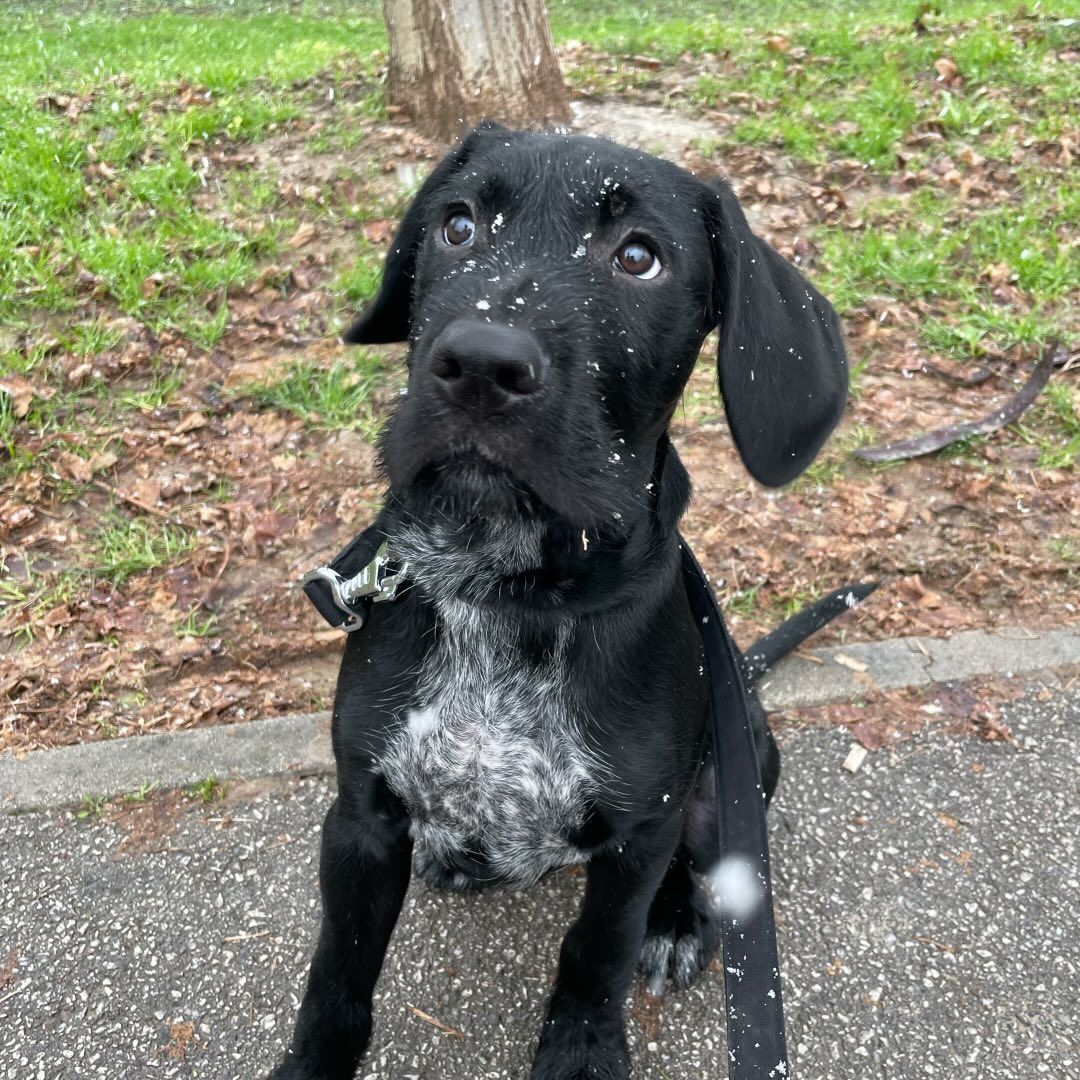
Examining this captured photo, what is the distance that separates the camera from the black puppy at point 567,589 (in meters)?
1.84

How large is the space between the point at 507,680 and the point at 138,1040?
130 cm

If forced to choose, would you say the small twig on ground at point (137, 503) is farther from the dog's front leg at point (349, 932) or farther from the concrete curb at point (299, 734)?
the dog's front leg at point (349, 932)

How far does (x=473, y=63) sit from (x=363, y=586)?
14.5ft

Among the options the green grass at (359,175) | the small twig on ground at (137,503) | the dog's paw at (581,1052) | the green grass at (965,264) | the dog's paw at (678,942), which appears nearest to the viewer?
the dog's paw at (581,1052)

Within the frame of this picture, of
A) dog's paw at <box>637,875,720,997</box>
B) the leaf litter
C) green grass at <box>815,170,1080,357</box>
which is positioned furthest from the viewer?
green grass at <box>815,170,1080,357</box>

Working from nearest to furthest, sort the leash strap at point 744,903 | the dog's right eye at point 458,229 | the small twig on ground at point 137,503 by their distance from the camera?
the leash strap at point 744,903, the dog's right eye at point 458,229, the small twig on ground at point 137,503

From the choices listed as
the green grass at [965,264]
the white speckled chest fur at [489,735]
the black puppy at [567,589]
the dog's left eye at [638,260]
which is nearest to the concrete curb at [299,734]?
A: the black puppy at [567,589]

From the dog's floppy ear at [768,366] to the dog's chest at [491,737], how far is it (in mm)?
595

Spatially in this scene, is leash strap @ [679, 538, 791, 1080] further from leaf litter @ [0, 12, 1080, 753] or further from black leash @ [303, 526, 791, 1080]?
leaf litter @ [0, 12, 1080, 753]

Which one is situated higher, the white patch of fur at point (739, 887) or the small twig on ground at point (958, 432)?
the white patch of fur at point (739, 887)

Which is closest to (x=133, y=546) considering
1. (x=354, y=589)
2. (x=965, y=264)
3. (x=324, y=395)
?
(x=324, y=395)

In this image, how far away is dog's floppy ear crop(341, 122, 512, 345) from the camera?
89.5 inches

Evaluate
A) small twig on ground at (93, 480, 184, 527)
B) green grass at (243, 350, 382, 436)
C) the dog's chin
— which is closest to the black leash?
the dog's chin

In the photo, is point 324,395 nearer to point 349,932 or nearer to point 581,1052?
point 349,932
